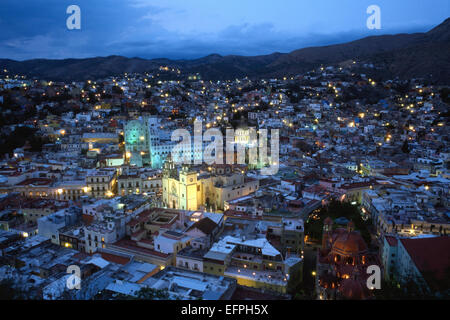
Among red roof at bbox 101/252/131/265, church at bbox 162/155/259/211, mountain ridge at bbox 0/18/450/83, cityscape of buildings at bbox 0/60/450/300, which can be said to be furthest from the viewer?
mountain ridge at bbox 0/18/450/83

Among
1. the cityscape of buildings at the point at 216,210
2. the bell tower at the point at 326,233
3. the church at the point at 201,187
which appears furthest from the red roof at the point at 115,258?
the bell tower at the point at 326,233

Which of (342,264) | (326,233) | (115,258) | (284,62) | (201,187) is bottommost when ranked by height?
(342,264)

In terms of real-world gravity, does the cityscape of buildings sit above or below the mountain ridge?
below

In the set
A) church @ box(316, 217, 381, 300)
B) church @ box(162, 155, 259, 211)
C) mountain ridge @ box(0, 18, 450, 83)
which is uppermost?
mountain ridge @ box(0, 18, 450, 83)

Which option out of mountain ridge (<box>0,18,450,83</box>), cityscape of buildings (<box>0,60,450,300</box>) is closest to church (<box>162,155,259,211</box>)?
cityscape of buildings (<box>0,60,450,300</box>)

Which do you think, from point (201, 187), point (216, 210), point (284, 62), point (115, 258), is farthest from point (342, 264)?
point (284, 62)

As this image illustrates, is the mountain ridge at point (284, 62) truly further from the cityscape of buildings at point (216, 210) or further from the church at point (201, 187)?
the church at point (201, 187)

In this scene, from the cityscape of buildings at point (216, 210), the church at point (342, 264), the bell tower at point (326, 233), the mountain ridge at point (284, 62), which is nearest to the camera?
the church at point (342, 264)

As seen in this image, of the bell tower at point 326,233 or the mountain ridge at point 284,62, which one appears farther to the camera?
the mountain ridge at point 284,62

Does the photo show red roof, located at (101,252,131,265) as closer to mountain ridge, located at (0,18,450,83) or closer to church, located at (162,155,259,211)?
church, located at (162,155,259,211)

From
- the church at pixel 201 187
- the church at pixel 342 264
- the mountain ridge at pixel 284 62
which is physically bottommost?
the church at pixel 342 264

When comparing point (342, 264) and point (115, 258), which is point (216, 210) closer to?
point (115, 258)
